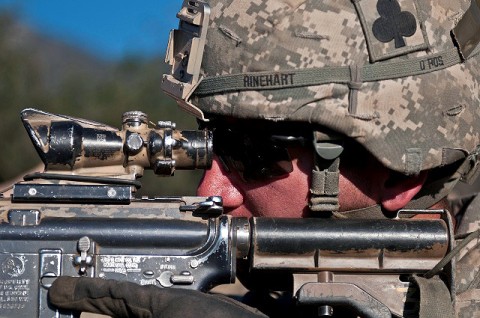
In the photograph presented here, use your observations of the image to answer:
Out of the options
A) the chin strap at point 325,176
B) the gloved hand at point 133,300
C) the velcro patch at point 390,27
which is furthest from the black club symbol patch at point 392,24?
the gloved hand at point 133,300

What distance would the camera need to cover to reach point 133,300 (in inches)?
108

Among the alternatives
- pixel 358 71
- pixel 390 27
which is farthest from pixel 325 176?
pixel 390 27

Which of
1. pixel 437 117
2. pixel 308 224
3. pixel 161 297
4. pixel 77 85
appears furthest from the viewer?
pixel 77 85

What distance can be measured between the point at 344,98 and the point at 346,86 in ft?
0.14

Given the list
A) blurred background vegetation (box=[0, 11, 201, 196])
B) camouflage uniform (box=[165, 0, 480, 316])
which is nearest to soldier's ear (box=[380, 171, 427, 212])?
camouflage uniform (box=[165, 0, 480, 316])

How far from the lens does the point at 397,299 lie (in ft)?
9.66

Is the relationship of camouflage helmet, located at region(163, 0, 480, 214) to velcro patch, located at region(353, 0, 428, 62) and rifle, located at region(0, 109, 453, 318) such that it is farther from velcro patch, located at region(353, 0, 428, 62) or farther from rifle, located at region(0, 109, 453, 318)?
rifle, located at region(0, 109, 453, 318)

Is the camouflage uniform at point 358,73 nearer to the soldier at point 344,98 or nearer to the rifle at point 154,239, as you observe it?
the soldier at point 344,98

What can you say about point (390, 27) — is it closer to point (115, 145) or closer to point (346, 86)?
point (346, 86)

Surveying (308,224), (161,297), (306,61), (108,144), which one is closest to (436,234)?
(308,224)

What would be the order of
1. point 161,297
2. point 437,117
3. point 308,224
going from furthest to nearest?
point 437,117 → point 308,224 → point 161,297

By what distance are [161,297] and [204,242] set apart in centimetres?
26

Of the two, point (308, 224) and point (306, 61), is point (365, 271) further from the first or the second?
point (306, 61)

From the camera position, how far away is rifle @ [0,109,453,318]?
2826mm
